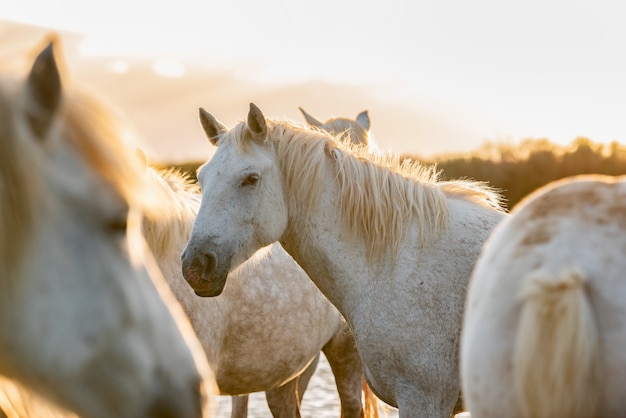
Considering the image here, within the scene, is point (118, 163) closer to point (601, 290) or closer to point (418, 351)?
point (601, 290)

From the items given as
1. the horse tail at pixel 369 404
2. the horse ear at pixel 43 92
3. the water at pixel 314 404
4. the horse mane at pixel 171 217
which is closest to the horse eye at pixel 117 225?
the horse ear at pixel 43 92

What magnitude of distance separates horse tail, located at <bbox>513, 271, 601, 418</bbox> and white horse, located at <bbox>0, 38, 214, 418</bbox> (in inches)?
28.7

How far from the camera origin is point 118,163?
Result: 4.92 feet

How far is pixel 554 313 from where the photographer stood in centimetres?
171

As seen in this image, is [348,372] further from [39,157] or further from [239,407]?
[39,157]

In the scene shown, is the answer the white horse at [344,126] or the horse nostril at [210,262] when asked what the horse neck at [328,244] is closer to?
the horse nostril at [210,262]

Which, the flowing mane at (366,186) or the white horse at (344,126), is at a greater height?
the flowing mane at (366,186)

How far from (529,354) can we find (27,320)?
1.05 m

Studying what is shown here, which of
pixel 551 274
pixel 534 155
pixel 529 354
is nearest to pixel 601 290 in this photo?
pixel 551 274

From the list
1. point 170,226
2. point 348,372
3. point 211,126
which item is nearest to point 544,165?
point 348,372

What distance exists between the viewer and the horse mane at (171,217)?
373cm

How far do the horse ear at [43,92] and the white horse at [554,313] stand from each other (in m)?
1.07

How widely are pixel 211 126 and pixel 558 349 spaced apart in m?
2.60

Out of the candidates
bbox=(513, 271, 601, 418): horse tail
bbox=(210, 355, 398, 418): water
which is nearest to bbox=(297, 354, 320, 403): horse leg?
bbox=(210, 355, 398, 418): water
